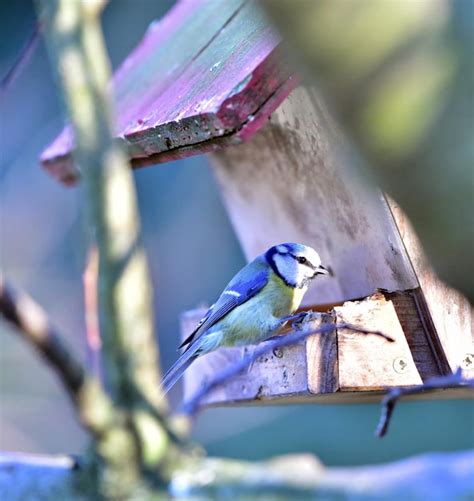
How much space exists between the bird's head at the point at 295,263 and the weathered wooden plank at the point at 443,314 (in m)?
0.39

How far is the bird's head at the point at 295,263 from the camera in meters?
2.32

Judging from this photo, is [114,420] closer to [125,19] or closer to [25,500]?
[25,500]

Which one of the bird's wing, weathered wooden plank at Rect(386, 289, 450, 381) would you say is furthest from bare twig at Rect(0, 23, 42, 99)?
weathered wooden plank at Rect(386, 289, 450, 381)

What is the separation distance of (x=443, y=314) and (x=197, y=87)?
2.22 ft

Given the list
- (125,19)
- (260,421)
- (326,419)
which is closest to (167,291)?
(260,421)

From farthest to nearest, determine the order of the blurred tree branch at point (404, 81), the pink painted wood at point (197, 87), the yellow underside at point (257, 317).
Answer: the yellow underside at point (257, 317)
the pink painted wood at point (197, 87)
the blurred tree branch at point (404, 81)

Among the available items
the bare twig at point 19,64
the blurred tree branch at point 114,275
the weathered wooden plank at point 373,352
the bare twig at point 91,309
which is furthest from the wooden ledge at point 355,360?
the bare twig at point 19,64

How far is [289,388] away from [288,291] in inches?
21.2

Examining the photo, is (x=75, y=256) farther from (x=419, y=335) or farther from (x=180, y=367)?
(x=419, y=335)

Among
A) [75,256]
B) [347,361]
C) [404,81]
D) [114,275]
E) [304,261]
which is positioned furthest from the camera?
[75,256]

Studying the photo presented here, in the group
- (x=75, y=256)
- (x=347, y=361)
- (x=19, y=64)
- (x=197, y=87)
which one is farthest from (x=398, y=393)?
(x=75, y=256)

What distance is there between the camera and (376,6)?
83cm

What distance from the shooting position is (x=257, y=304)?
251 cm

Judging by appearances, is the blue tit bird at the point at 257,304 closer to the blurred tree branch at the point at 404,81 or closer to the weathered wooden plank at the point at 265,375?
the weathered wooden plank at the point at 265,375
